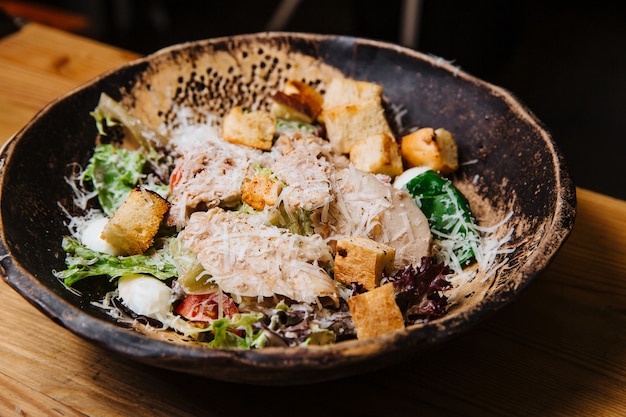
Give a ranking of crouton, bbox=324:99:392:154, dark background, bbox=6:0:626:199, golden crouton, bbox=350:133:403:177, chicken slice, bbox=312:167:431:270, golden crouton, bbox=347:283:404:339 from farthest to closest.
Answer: dark background, bbox=6:0:626:199 < crouton, bbox=324:99:392:154 < golden crouton, bbox=350:133:403:177 < chicken slice, bbox=312:167:431:270 < golden crouton, bbox=347:283:404:339

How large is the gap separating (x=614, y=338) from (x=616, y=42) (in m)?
4.41

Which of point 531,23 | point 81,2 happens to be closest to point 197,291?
point 81,2

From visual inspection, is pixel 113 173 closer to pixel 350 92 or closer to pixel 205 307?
pixel 205 307

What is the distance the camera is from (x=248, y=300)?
1.51 m

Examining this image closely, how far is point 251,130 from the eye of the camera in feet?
6.49

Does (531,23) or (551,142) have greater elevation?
(551,142)

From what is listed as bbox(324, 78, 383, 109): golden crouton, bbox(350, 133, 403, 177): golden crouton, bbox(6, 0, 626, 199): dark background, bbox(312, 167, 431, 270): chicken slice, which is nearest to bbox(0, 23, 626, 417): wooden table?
bbox(312, 167, 431, 270): chicken slice

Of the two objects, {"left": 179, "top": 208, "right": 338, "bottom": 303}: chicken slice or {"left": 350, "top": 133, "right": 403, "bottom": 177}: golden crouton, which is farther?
{"left": 350, "top": 133, "right": 403, "bottom": 177}: golden crouton

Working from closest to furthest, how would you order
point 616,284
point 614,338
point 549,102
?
point 614,338
point 616,284
point 549,102

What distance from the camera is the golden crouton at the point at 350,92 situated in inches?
84.4

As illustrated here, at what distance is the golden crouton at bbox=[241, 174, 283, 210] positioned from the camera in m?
1.69

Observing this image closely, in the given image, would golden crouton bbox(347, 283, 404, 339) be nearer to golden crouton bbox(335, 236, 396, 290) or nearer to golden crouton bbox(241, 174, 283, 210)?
golden crouton bbox(335, 236, 396, 290)

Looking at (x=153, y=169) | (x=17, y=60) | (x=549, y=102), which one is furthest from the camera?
(x=549, y=102)

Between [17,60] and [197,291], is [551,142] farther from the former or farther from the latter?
[17,60]
